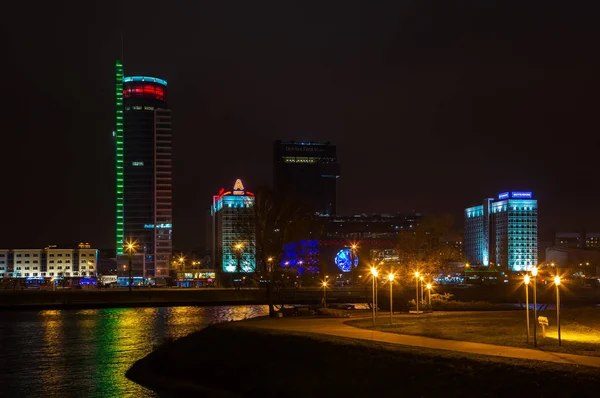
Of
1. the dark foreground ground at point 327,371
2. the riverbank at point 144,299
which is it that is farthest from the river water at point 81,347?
the riverbank at point 144,299

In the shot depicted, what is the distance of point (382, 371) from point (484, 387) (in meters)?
5.28

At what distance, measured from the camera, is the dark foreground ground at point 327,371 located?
83.4 feet

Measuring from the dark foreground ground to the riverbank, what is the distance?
7326 centimetres

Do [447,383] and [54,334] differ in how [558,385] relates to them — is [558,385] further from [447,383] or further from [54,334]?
[54,334]

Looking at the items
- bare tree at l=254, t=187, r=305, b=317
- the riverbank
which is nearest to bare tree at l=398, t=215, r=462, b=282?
bare tree at l=254, t=187, r=305, b=317

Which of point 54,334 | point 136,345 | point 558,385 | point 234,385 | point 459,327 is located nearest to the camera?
point 558,385

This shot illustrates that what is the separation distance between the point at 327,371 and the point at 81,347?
32.3 m

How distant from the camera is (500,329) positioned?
41.8 m

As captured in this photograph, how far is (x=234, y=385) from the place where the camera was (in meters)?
35.2

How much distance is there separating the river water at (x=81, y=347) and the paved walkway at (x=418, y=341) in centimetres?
670

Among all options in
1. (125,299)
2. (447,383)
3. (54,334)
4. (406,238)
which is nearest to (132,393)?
(447,383)

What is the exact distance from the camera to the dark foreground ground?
25.4m

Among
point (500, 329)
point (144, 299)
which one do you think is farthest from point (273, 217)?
point (144, 299)

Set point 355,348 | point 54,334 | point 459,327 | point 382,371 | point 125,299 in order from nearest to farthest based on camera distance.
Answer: point 382,371 < point 355,348 < point 459,327 < point 54,334 < point 125,299
